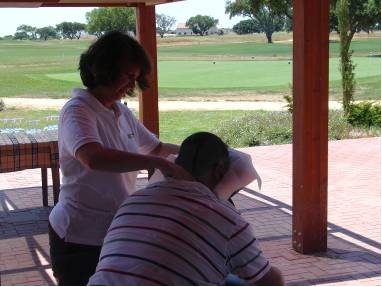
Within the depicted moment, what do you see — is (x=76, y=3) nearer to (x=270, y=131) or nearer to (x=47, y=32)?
(x=270, y=131)

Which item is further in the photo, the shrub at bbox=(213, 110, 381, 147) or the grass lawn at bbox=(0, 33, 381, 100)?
the grass lawn at bbox=(0, 33, 381, 100)

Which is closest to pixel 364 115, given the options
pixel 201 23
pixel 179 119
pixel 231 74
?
pixel 179 119

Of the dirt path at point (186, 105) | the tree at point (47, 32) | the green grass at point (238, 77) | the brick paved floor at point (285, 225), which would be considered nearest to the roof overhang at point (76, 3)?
the brick paved floor at point (285, 225)

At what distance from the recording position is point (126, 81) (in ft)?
7.37

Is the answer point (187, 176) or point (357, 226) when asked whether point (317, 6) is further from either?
point (187, 176)

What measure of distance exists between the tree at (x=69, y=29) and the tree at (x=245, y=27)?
43.0 ft

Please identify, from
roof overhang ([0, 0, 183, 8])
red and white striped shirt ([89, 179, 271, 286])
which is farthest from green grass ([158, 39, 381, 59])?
red and white striped shirt ([89, 179, 271, 286])

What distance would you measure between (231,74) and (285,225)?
26.2 metres

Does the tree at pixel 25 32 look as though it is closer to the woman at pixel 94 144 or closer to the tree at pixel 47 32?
the tree at pixel 47 32

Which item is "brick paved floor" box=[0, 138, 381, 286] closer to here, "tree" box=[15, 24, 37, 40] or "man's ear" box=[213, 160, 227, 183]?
"man's ear" box=[213, 160, 227, 183]

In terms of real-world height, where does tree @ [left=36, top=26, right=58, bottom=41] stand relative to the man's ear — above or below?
above

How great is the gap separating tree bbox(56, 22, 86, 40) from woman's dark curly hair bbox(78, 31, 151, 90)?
33.4m

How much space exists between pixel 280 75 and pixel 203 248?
29.4 metres

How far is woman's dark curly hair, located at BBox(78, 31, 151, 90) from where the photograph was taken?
221 centimetres
